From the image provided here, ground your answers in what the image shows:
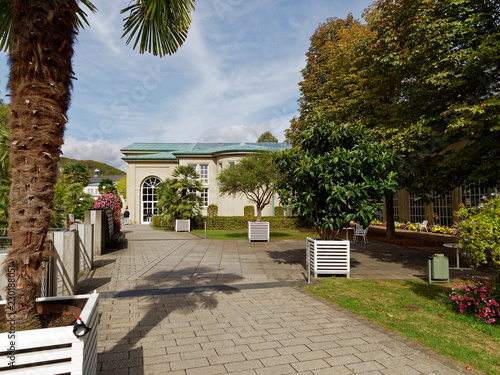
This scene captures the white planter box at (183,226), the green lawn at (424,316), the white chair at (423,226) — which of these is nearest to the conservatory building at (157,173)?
the white planter box at (183,226)

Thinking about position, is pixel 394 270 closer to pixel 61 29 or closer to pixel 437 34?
pixel 437 34

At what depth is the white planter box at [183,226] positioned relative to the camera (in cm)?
2175

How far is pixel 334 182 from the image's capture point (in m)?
7.55

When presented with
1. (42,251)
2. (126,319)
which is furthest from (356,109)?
(42,251)

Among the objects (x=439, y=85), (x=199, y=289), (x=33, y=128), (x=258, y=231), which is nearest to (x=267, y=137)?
(x=258, y=231)

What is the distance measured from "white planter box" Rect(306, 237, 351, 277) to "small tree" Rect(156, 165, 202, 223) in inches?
623

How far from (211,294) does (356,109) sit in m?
13.4

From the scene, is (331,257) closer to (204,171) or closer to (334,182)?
(334,182)

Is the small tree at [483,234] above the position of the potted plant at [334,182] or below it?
below

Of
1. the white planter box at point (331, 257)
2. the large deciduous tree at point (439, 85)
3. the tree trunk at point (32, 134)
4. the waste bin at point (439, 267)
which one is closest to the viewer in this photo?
the tree trunk at point (32, 134)

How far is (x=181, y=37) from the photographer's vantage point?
4508mm

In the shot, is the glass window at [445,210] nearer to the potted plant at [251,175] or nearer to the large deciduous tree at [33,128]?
the potted plant at [251,175]

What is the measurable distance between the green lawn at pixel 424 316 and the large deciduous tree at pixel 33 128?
452 cm

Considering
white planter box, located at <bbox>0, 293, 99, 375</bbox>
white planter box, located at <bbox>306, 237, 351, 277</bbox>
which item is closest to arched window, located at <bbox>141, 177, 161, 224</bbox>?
white planter box, located at <bbox>306, 237, 351, 277</bbox>
